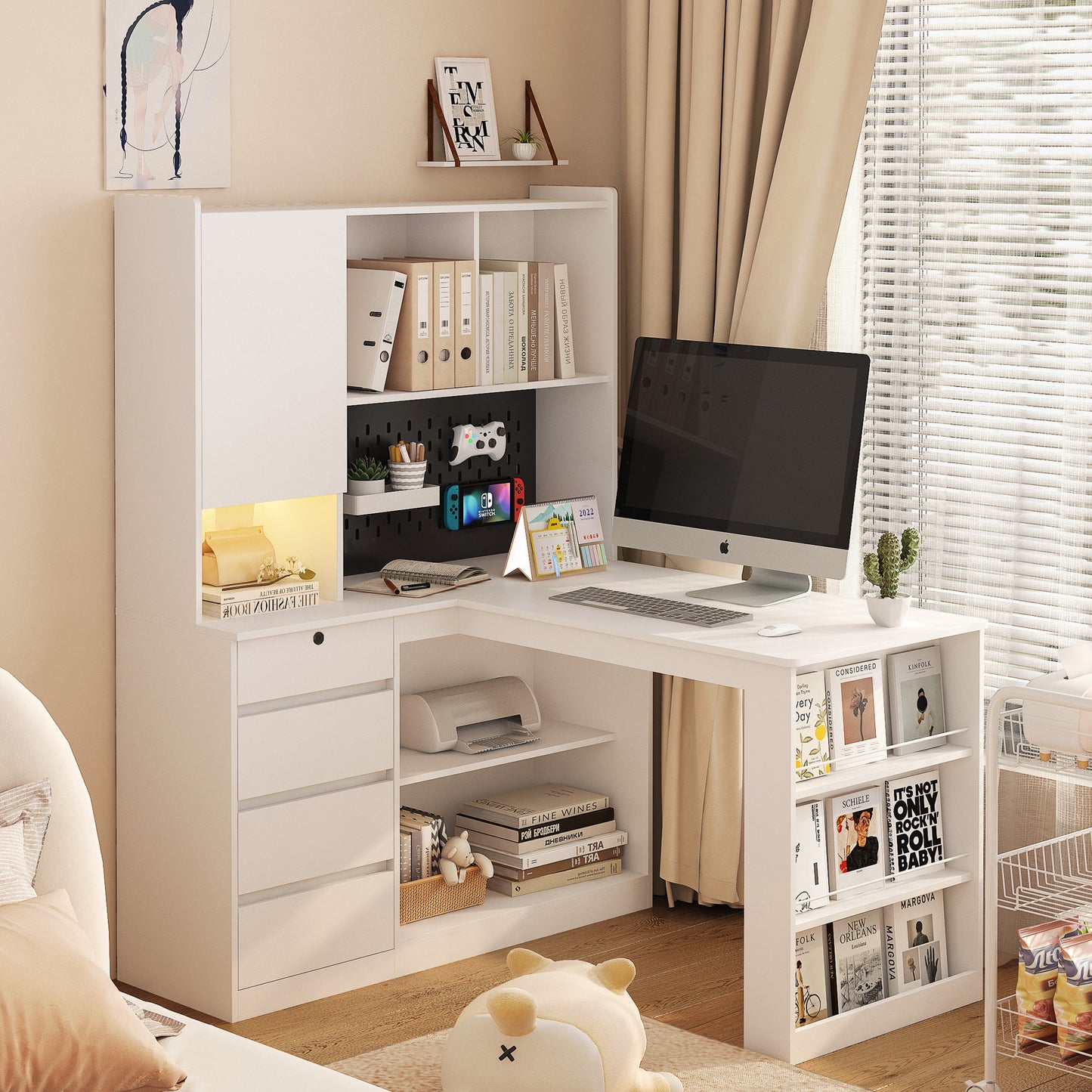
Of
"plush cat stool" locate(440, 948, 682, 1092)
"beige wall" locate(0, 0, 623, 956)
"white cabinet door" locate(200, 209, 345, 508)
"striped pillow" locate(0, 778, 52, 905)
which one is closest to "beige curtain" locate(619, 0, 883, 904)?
"beige wall" locate(0, 0, 623, 956)

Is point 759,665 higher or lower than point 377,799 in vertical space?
higher

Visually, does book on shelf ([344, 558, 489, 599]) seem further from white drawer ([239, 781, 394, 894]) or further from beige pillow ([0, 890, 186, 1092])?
beige pillow ([0, 890, 186, 1092])

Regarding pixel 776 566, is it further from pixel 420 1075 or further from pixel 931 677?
pixel 420 1075

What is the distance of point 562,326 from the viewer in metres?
3.90

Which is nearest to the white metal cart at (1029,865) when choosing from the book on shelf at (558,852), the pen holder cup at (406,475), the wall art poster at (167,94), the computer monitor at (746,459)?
the computer monitor at (746,459)

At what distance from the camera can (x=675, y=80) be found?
3902 mm

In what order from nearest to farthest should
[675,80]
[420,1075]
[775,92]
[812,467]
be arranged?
[420,1075] → [812,467] → [775,92] → [675,80]

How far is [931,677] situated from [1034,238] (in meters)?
0.92

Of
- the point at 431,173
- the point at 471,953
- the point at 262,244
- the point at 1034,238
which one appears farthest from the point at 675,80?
the point at 471,953

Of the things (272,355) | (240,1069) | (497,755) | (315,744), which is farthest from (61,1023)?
(497,755)

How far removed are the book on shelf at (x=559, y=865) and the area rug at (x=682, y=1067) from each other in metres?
0.61

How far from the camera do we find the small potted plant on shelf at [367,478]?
11.7 feet

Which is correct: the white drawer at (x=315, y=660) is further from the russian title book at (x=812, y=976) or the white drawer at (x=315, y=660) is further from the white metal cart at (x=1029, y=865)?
the white metal cart at (x=1029, y=865)

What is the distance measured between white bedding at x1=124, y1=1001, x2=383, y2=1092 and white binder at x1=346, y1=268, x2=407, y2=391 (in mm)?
1536
